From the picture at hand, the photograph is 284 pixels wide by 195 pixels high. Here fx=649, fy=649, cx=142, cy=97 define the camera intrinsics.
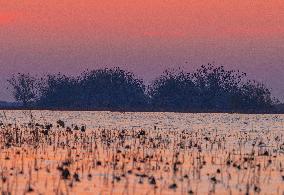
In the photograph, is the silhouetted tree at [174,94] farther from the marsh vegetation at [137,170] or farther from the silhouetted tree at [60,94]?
the marsh vegetation at [137,170]

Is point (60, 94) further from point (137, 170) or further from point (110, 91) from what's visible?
point (137, 170)

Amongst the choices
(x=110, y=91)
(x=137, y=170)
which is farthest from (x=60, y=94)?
(x=137, y=170)

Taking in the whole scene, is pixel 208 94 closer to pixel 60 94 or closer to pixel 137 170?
pixel 60 94

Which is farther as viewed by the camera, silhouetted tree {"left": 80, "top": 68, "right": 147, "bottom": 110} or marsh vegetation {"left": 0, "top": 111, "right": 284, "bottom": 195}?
silhouetted tree {"left": 80, "top": 68, "right": 147, "bottom": 110}

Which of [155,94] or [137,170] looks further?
[155,94]

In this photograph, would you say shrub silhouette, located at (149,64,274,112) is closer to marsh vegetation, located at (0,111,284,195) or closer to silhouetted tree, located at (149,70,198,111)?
silhouetted tree, located at (149,70,198,111)

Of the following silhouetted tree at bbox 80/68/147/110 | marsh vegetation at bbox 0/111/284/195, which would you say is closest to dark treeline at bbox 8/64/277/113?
silhouetted tree at bbox 80/68/147/110

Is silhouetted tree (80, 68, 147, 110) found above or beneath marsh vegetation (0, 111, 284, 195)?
above

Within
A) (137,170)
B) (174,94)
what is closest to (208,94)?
(174,94)

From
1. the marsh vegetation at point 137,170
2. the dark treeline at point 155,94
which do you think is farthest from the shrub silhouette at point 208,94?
the marsh vegetation at point 137,170

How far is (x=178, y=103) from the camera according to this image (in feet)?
443

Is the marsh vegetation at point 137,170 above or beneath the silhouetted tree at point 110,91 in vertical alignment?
beneath

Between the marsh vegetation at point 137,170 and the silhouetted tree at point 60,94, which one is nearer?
the marsh vegetation at point 137,170

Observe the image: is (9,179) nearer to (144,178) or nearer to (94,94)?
(144,178)
